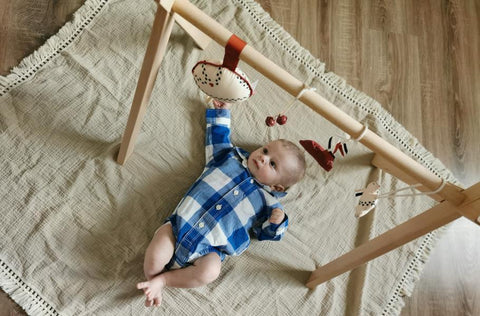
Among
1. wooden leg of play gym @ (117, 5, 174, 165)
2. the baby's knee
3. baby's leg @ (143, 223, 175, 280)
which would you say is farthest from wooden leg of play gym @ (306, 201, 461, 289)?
wooden leg of play gym @ (117, 5, 174, 165)

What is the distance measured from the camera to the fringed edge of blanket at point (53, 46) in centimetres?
105

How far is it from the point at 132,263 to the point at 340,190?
554 millimetres

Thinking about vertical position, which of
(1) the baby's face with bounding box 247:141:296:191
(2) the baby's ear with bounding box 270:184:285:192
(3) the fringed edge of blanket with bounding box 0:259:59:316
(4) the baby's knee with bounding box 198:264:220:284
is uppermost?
(1) the baby's face with bounding box 247:141:296:191

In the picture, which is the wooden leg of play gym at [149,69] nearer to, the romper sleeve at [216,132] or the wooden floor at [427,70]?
the romper sleeve at [216,132]

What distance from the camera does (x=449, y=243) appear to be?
1.20 m

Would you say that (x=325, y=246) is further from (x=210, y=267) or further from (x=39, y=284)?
(x=39, y=284)

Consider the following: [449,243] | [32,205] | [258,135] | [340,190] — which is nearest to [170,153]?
[258,135]

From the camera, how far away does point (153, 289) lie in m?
0.95

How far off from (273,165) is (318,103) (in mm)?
340

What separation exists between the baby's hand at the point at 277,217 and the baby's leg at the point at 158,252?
0.22 meters

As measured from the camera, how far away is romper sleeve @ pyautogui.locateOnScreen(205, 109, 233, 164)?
3.51 ft

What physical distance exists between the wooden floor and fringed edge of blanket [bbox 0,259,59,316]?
90 cm

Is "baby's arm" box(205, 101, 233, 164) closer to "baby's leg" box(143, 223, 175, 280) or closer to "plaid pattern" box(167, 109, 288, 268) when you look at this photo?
"plaid pattern" box(167, 109, 288, 268)

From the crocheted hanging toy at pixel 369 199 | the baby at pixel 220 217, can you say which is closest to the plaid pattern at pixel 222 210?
the baby at pixel 220 217
